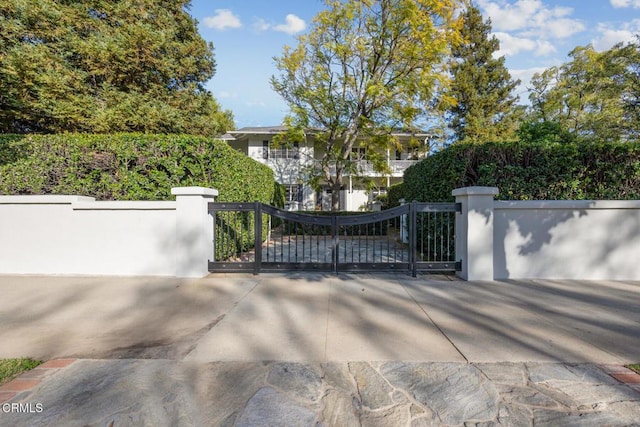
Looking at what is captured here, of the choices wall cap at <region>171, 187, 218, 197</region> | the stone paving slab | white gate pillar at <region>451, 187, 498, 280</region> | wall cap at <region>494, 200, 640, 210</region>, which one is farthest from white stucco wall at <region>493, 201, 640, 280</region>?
wall cap at <region>171, 187, 218, 197</region>

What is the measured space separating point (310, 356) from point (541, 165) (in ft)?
18.9

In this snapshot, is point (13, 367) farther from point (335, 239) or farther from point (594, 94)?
point (594, 94)

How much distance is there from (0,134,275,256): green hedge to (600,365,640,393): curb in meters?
5.89

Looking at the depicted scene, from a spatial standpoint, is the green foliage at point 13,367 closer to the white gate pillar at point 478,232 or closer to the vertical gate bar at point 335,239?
the vertical gate bar at point 335,239

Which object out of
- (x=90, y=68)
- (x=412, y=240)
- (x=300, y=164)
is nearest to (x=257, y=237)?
(x=412, y=240)

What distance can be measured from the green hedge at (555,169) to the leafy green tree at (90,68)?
40.4ft

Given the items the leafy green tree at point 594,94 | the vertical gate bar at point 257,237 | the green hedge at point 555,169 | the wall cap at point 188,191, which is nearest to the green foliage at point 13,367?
the wall cap at point 188,191

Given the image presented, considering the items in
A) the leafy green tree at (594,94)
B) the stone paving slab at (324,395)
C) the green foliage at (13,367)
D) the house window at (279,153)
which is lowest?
the stone paving slab at (324,395)

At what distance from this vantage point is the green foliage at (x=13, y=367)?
237cm

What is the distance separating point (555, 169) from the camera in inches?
219

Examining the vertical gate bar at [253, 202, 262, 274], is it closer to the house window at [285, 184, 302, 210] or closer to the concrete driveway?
the concrete driveway

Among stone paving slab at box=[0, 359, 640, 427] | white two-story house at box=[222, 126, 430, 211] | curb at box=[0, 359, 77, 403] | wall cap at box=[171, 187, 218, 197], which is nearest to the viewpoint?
stone paving slab at box=[0, 359, 640, 427]

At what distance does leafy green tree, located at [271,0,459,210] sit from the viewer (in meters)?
13.1

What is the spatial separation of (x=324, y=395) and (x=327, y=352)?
0.62 meters
